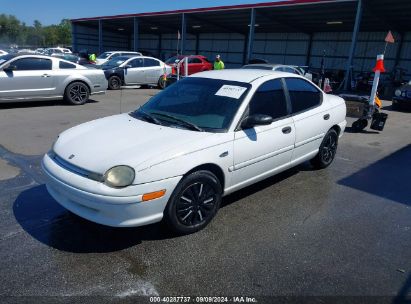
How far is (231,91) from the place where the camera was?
3969 mm

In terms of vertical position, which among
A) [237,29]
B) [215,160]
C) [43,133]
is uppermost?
[237,29]

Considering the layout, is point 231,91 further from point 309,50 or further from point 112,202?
point 309,50

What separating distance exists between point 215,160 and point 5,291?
2018 millimetres

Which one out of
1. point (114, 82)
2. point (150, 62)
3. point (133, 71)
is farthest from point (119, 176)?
point (150, 62)

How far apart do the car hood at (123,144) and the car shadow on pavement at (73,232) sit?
71 cm

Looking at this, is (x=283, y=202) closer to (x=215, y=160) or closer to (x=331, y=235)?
(x=331, y=235)

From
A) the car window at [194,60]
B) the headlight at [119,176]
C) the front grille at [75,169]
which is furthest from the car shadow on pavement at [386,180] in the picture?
the car window at [194,60]

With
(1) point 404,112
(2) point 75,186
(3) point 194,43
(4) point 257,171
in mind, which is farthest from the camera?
(3) point 194,43

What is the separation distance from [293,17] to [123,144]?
2572 centimetres

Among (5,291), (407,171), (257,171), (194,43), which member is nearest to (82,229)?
(5,291)

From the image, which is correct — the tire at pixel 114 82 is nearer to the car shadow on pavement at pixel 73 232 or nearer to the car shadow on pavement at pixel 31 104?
the car shadow on pavement at pixel 31 104

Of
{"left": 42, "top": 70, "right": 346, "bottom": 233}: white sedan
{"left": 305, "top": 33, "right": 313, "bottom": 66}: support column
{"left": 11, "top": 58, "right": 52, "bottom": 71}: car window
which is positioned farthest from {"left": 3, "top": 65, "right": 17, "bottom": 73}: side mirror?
{"left": 305, "top": 33, "right": 313, "bottom": 66}: support column

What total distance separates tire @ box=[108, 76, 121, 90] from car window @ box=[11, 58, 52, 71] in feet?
17.8

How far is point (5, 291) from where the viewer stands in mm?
2520
